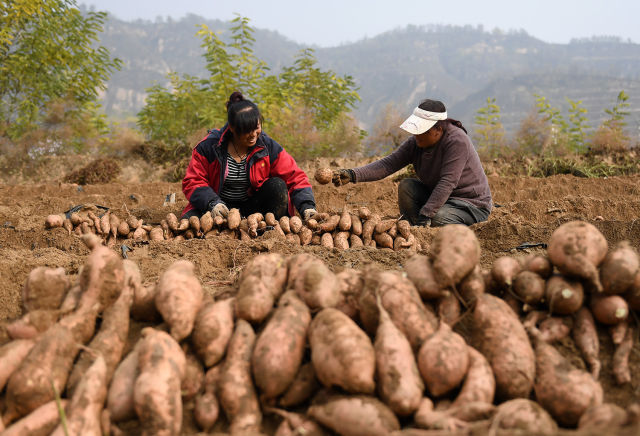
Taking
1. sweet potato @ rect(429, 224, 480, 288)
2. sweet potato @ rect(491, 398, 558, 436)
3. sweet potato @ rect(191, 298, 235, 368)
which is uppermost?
sweet potato @ rect(429, 224, 480, 288)

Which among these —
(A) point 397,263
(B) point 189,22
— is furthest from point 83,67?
(B) point 189,22

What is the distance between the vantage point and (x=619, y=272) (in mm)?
2016

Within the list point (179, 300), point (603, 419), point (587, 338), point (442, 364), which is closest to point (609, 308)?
point (587, 338)

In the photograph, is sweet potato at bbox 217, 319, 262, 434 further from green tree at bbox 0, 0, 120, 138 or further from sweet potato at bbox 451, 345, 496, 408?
green tree at bbox 0, 0, 120, 138

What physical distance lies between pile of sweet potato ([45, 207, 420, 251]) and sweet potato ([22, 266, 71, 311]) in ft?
7.76

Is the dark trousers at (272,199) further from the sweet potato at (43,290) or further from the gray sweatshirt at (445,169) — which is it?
the sweet potato at (43,290)

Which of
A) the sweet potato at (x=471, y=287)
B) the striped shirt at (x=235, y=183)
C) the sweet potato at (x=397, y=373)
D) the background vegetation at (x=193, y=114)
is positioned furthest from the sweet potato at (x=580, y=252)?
the background vegetation at (x=193, y=114)

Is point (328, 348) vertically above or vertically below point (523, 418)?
above

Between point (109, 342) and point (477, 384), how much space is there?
157cm

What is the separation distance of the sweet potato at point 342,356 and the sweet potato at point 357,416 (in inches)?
2.1

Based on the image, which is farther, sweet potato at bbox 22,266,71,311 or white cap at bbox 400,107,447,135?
white cap at bbox 400,107,447,135

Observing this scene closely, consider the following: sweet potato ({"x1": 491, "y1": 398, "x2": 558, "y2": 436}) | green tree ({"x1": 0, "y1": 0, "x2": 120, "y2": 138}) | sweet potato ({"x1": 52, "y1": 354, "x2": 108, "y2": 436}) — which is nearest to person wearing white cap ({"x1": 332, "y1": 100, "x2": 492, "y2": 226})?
sweet potato ({"x1": 491, "y1": 398, "x2": 558, "y2": 436})

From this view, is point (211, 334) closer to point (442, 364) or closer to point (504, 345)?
point (442, 364)

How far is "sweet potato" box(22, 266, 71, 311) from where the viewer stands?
214 cm
